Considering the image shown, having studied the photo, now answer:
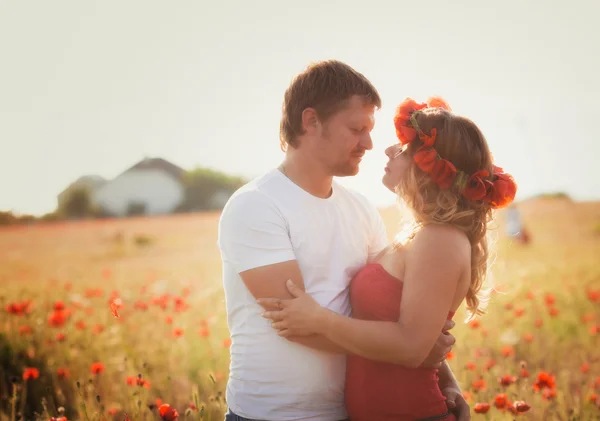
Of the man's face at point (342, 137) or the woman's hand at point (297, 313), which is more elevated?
the man's face at point (342, 137)

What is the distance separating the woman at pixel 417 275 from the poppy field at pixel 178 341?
28 centimetres

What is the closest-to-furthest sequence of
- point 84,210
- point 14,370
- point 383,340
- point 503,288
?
1. point 383,340
2. point 14,370
3. point 503,288
4. point 84,210

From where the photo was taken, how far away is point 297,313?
235 cm

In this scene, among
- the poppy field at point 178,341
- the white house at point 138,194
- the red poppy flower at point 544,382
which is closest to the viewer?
the red poppy flower at point 544,382

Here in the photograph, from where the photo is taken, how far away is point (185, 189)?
20.0m

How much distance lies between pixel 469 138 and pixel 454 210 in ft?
1.06

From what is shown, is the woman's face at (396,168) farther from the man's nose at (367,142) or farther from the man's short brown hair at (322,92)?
the man's short brown hair at (322,92)

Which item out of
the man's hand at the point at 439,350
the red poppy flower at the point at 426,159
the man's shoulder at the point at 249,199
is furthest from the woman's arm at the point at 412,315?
the man's shoulder at the point at 249,199

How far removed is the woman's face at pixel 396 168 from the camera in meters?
2.58

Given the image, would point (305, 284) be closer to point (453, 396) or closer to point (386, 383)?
point (386, 383)

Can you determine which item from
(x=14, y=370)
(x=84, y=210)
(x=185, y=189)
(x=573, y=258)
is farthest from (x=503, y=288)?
(x=185, y=189)

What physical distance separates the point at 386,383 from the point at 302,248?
0.69m

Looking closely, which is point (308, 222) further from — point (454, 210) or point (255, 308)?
point (454, 210)

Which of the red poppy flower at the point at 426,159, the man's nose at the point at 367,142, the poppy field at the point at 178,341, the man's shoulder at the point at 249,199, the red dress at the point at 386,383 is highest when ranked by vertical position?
the man's nose at the point at 367,142
